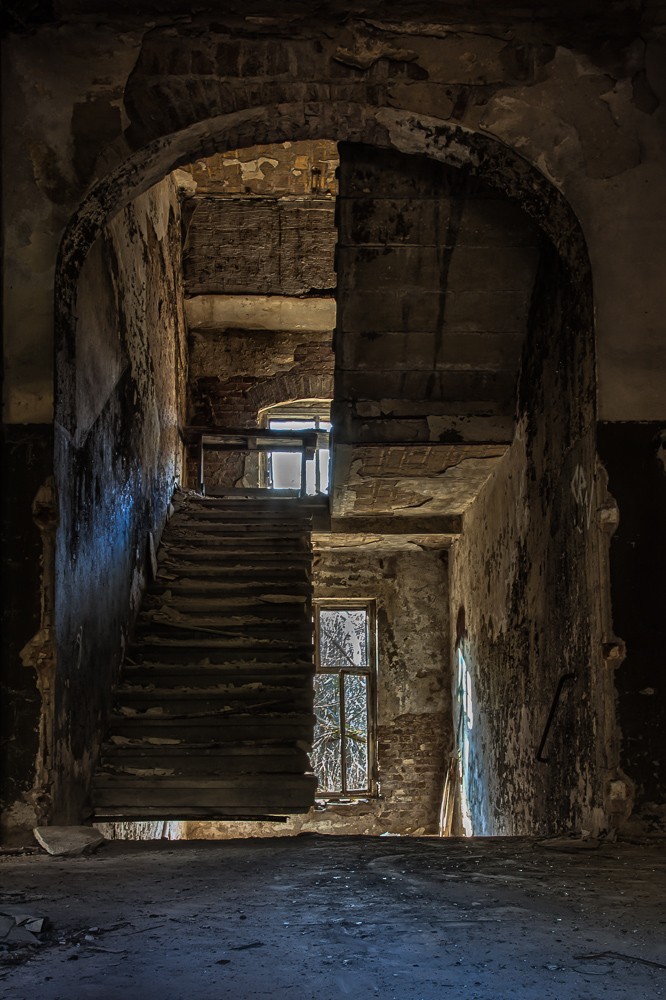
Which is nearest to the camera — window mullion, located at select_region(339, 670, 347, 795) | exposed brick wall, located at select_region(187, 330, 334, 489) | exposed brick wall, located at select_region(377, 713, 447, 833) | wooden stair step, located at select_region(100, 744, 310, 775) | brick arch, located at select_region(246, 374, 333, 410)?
wooden stair step, located at select_region(100, 744, 310, 775)

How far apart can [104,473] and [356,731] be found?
6080 mm

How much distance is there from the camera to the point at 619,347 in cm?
314

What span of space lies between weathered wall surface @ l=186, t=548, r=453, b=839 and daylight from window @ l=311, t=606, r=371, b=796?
0.92ft

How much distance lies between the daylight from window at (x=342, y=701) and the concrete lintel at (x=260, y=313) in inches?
147

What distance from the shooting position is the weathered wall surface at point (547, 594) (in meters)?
3.18

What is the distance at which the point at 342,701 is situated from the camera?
9430mm

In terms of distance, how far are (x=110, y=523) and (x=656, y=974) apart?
355 centimetres

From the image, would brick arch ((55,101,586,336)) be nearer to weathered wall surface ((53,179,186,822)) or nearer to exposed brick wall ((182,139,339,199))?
weathered wall surface ((53,179,186,822))

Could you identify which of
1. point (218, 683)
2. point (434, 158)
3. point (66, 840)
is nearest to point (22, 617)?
point (66, 840)

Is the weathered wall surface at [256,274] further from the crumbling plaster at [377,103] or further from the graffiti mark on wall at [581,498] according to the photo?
the graffiti mark on wall at [581,498]

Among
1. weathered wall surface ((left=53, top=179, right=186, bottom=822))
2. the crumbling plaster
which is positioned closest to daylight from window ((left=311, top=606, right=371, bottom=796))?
weathered wall surface ((left=53, top=179, right=186, bottom=822))

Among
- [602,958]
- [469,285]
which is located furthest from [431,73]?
[602,958]

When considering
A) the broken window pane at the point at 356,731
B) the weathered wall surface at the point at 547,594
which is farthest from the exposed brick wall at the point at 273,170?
the broken window pane at the point at 356,731

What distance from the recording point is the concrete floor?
64.0 inches
